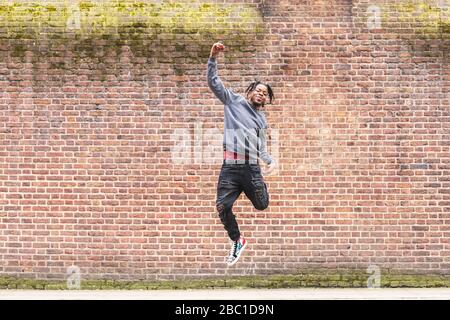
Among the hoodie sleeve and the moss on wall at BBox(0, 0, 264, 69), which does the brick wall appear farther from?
the hoodie sleeve

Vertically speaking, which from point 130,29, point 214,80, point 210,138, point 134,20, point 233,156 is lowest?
point 233,156

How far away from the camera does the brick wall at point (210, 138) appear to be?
357 inches

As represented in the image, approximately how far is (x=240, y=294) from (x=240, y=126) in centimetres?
299

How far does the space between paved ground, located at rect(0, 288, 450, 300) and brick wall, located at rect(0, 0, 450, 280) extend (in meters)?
0.35

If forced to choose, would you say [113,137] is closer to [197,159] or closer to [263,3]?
[197,159]

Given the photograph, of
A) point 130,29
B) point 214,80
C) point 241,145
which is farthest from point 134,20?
point 241,145

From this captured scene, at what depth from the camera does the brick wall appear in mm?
9078

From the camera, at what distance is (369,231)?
9086 millimetres

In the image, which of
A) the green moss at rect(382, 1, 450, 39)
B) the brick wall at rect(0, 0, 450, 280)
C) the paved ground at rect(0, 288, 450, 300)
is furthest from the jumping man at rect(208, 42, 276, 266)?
the green moss at rect(382, 1, 450, 39)

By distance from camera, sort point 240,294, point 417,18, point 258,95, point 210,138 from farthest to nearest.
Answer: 1. point 417,18
2. point 210,138
3. point 240,294
4. point 258,95

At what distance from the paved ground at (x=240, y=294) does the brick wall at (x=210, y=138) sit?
0.35m

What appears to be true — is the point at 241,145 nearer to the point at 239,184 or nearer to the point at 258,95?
the point at 239,184

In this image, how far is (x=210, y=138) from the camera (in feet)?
30.1

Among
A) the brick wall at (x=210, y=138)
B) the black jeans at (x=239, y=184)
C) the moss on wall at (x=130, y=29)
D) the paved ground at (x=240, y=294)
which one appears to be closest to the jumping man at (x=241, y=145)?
the black jeans at (x=239, y=184)
